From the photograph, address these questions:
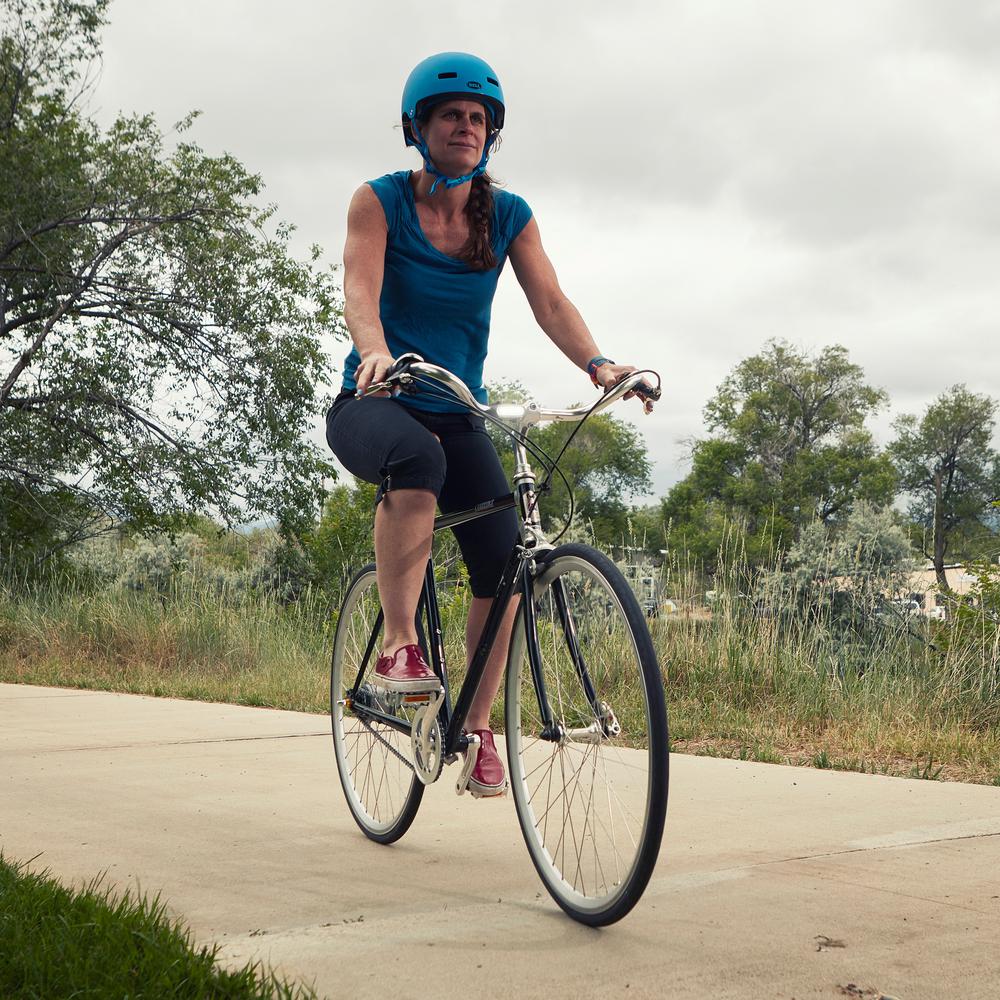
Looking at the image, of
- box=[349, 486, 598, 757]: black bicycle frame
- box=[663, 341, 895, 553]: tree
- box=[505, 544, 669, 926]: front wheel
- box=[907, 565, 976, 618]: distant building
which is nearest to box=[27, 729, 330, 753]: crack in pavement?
box=[349, 486, 598, 757]: black bicycle frame

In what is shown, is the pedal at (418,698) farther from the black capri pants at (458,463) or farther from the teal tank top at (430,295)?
the teal tank top at (430,295)

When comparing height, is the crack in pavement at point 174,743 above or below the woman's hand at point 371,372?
below

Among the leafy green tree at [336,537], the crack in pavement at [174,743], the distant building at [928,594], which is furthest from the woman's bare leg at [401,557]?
the leafy green tree at [336,537]

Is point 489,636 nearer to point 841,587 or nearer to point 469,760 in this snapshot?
point 469,760

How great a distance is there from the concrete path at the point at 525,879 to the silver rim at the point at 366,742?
0.12 metres

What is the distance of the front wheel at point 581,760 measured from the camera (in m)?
2.59

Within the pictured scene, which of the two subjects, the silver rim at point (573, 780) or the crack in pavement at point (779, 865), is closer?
the silver rim at point (573, 780)

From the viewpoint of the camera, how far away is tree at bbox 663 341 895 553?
197 ft

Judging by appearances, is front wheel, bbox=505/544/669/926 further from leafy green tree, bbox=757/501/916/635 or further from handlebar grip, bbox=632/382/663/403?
leafy green tree, bbox=757/501/916/635

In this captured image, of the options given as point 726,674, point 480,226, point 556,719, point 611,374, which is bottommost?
point 556,719

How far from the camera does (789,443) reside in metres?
62.0

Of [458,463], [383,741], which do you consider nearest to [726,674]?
[383,741]

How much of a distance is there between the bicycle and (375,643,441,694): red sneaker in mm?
48

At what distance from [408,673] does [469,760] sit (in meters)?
0.28
